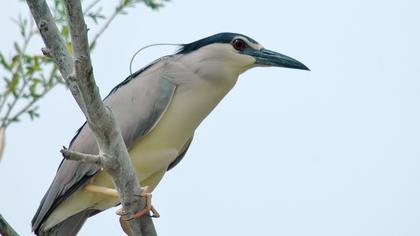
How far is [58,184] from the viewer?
4273 millimetres

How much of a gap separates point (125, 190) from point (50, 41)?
2.39 feet

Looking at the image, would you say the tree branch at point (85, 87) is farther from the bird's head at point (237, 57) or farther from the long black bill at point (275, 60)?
the long black bill at point (275, 60)

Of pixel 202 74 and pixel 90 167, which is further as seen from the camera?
pixel 202 74

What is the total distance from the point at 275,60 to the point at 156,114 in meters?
0.80

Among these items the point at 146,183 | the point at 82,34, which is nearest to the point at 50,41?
the point at 82,34

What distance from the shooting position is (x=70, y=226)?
4410 mm

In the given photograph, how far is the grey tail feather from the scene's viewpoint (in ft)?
14.2

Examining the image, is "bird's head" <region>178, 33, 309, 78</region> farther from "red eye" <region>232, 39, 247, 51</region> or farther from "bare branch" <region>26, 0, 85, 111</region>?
"bare branch" <region>26, 0, 85, 111</region>

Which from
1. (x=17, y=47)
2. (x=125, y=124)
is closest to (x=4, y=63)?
(x=17, y=47)

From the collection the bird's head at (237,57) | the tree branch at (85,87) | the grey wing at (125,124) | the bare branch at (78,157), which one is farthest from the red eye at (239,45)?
the bare branch at (78,157)

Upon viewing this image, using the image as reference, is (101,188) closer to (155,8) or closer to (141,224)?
(141,224)

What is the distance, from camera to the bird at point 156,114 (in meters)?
4.19

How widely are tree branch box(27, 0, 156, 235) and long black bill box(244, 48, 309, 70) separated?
4.80 ft

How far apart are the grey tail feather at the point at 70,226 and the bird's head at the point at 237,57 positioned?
107 cm
